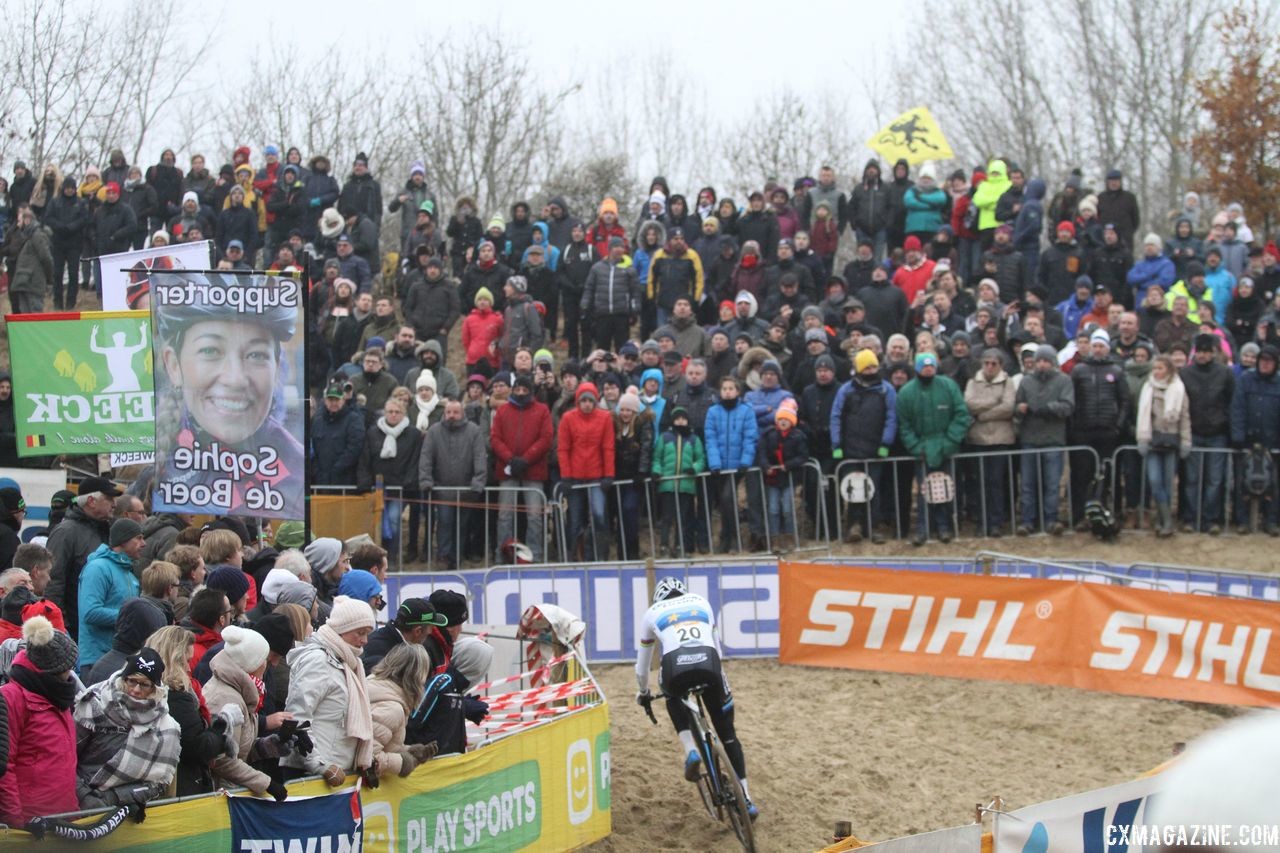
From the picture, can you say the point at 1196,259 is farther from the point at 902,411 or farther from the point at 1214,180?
the point at 1214,180

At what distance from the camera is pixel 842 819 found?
37.0ft

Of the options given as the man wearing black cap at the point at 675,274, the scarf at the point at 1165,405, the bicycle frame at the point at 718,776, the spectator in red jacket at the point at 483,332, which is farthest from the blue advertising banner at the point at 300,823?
the man wearing black cap at the point at 675,274

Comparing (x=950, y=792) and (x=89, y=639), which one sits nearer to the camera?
(x=89, y=639)

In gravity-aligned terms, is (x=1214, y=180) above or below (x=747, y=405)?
above

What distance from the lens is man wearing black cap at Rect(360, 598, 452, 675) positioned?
8922 mm

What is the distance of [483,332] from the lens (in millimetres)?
20047

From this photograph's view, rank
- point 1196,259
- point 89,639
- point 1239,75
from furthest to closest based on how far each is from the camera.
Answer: point 1239,75 → point 1196,259 → point 89,639

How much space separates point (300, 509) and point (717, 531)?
7.66m

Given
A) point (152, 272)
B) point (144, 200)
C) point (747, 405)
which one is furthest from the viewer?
point (144, 200)

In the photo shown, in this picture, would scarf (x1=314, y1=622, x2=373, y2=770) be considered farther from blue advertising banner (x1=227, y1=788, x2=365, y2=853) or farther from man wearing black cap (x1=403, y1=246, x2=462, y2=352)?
man wearing black cap (x1=403, y1=246, x2=462, y2=352)

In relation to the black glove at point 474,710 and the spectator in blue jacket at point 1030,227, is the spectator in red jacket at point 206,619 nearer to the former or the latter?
the black glove at point 474,710

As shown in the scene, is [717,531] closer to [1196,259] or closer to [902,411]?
[902,411]

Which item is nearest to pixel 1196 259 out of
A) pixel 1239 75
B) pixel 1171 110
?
pixel 1239 75

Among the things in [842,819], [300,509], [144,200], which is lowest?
[842,819]
